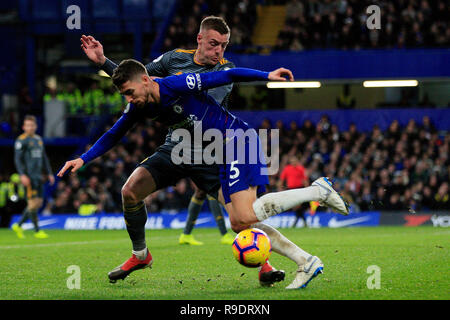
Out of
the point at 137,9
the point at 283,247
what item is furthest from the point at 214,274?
the point at 137,9

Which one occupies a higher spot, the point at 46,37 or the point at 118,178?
the point at 46,37

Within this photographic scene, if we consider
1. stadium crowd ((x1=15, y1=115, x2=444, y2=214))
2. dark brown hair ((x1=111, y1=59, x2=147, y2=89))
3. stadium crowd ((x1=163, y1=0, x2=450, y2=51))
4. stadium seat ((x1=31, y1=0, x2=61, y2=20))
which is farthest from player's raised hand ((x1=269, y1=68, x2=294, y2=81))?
stadium seat ((x1=31, y1=0, x2=61, y2=20))

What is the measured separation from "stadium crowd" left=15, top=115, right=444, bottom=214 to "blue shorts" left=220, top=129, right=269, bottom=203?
13850 millimetres

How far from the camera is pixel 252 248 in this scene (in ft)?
20.9

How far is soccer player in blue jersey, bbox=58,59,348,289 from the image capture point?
6.32 m

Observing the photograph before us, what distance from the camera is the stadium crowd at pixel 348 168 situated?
20797mm

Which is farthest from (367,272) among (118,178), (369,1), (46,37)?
(46,37)

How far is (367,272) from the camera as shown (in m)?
7.69

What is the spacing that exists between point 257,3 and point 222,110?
22403 mm

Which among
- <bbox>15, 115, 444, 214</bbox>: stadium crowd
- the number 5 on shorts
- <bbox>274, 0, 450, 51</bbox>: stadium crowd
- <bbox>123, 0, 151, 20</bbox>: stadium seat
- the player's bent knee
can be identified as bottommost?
<bbox>15, 115, 444, 214</bbox>: stadium crowd

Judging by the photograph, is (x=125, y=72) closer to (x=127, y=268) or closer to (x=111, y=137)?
(x=111, y=137)

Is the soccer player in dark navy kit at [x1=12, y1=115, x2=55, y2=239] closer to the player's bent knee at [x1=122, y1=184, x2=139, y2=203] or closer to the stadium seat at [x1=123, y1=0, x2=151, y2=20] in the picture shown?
the player's bent knee at [x1=122, y1=184, x2=139, y2=203]

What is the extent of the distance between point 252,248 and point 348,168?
1575 centimetres
